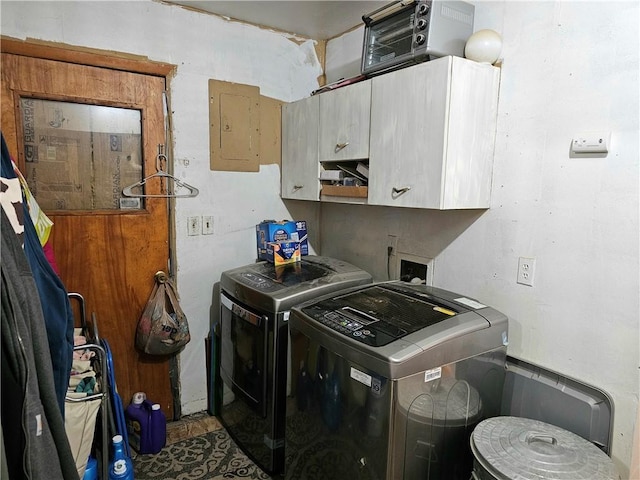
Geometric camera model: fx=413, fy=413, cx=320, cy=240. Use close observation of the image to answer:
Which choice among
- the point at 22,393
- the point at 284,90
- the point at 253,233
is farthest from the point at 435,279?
the point at 22,393

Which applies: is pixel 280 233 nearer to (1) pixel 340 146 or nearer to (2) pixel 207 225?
(2) pixel 207 225

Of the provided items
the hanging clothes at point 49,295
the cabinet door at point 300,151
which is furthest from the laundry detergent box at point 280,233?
the hanging clothes at point 49,295

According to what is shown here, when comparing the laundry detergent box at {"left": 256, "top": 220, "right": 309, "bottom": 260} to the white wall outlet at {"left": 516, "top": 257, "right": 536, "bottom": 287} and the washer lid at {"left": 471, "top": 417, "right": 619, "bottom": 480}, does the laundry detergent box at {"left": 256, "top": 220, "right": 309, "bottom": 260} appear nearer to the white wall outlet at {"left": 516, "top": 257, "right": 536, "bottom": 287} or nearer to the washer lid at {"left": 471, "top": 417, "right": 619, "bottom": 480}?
the white wall outlet at {"left": 516, "top": 257, "right": 536, "bottom": 287}

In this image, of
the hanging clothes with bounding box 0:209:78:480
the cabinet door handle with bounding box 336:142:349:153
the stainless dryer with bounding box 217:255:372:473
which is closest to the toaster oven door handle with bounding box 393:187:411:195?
the cabinet door handle with bounding box 336:142:349:153

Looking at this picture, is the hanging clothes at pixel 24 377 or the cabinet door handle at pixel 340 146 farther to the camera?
the cabinet door handle at pixel 340 146

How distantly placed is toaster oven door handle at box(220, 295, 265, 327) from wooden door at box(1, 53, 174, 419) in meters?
0.44

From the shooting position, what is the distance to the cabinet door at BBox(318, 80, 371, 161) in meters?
2.01

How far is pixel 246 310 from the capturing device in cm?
211

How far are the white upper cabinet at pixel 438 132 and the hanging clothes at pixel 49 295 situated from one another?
1319 millimetres

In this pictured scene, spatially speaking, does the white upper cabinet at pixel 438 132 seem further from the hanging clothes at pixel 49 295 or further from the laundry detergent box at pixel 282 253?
Result: the hanging clothes at pixel 49 295

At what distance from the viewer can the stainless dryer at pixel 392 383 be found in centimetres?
135

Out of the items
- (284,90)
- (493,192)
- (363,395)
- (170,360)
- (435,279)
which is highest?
(284,90)

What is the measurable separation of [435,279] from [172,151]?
1.62 m

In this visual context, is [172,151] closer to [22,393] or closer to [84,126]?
[84,126]
